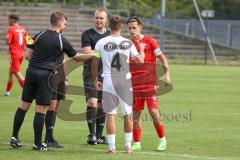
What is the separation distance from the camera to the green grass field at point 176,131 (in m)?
10.8

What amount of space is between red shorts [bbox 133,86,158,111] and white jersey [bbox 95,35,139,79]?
77 cm

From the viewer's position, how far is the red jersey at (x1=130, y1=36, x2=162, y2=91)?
1155 cm

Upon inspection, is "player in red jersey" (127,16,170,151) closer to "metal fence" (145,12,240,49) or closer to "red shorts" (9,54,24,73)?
"red shorts" (9,54,24,73)

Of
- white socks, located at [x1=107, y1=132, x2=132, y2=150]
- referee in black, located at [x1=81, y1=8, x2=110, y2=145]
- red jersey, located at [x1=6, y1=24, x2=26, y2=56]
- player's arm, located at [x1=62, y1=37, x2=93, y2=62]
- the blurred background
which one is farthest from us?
the blurred background

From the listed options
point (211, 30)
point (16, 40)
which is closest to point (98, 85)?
point (16, 40)

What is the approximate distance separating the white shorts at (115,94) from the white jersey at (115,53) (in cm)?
10

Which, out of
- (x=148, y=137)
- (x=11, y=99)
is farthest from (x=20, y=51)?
(x=148, y=137)

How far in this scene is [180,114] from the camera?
16.3 m

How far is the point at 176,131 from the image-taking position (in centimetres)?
1362

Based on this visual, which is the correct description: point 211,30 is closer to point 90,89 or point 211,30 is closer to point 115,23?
point 90,89

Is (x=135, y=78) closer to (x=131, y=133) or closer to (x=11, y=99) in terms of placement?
(x=131, y=133)

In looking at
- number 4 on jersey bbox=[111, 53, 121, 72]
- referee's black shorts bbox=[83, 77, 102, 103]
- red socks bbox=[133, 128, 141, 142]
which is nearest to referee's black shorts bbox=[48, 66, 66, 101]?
referee's black shorts bbox=[83, 77, 102, 103]

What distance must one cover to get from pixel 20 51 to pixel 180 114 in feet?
22.4

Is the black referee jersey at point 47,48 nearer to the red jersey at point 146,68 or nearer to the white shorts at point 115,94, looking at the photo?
the white shorts at point 115,94
